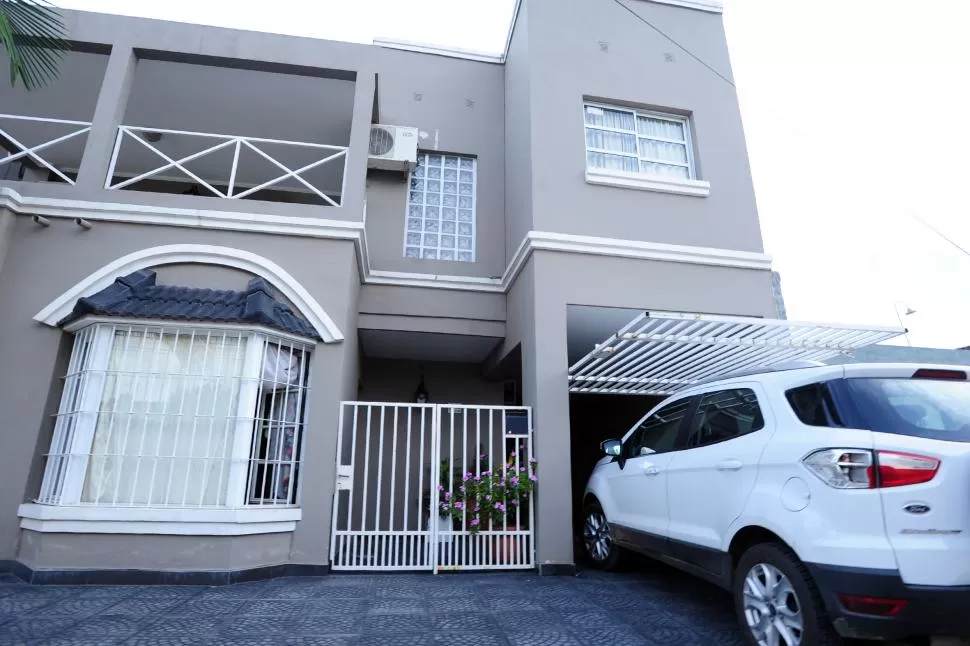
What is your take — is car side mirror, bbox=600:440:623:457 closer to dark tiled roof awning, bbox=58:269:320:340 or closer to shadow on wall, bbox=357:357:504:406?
dark tiled roof awning, bbox=58:269:320:340

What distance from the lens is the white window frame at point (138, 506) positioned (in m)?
4.81

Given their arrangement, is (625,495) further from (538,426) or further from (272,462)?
(272,462)

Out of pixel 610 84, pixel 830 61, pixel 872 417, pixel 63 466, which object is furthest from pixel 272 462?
pixel 830 61

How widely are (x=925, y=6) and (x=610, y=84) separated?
3.40 metres

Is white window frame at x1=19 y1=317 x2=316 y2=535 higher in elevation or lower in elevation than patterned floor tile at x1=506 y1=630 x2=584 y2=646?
higher

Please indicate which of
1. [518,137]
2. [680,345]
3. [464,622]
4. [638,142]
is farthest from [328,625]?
[638,142]

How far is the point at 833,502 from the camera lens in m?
2.57

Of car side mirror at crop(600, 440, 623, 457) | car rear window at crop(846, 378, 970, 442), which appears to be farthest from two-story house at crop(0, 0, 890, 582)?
car rear window at crop(846, 378, 970, 442)

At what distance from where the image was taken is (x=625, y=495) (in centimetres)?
476

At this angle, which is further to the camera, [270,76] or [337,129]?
[337,129]

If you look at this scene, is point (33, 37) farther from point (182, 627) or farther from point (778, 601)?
point (778, 601)

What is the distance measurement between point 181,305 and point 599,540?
4.72 meters

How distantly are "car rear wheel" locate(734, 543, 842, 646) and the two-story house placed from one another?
2315mm

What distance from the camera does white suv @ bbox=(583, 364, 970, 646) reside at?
7.68 ft
